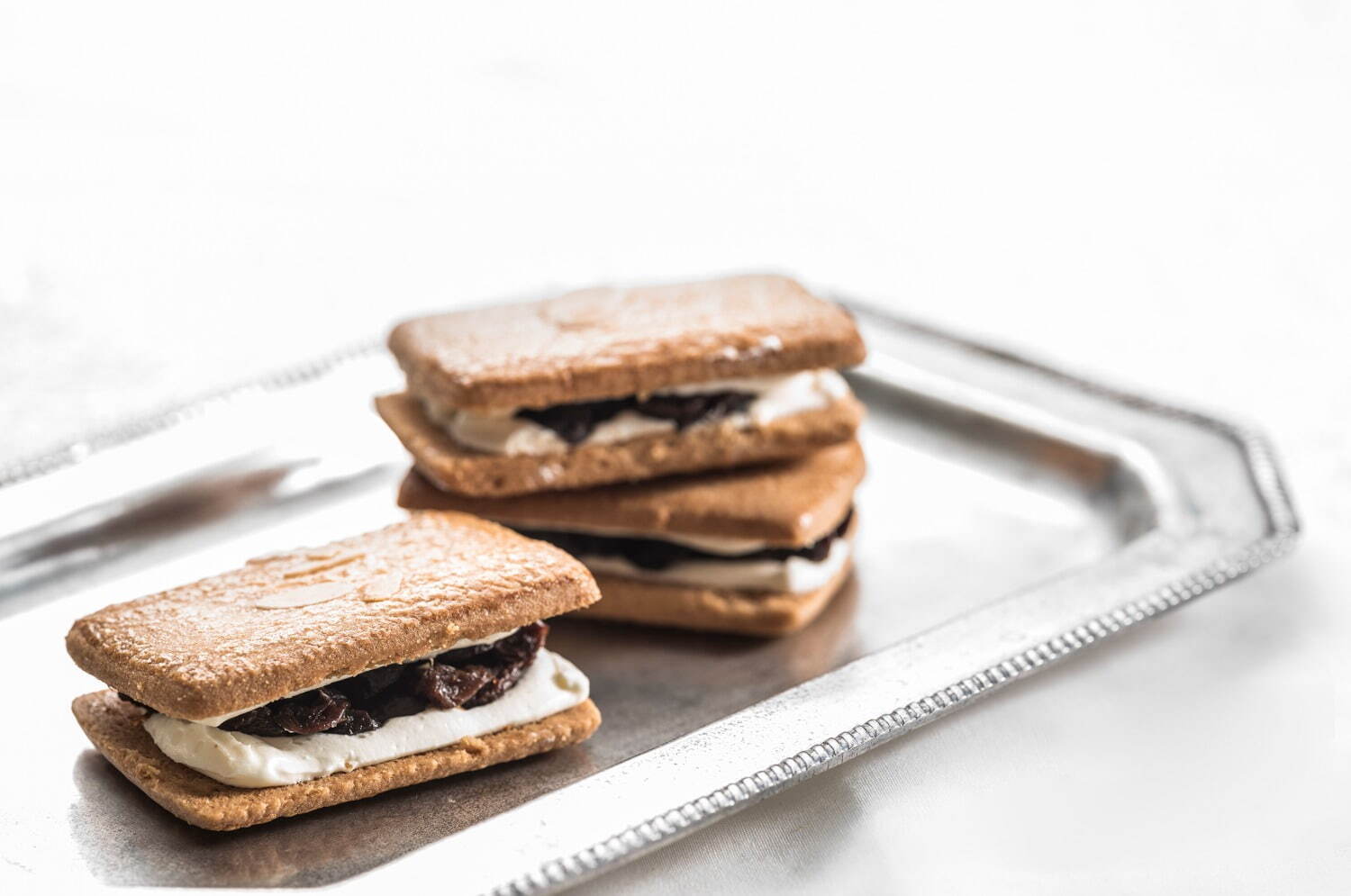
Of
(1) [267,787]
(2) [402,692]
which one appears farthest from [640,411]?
(1) [267,787]

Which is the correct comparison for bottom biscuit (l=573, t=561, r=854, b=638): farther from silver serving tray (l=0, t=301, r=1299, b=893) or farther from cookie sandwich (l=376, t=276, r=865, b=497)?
cookie sandwich (l=376, t=276, r=865, b=497)

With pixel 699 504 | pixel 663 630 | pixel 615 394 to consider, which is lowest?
pixel 663 630

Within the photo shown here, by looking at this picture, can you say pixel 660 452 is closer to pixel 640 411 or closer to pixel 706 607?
pixel 640 411

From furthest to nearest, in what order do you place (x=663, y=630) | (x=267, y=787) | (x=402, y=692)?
(x=663, y=630) → (x=402, y=692) → (x=267, y=787)

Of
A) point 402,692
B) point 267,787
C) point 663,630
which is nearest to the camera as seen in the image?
point 267,787

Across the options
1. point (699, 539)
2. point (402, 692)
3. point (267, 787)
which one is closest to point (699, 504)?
point (699, 539)

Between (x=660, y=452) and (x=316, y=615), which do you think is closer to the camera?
(x=316, y=615)

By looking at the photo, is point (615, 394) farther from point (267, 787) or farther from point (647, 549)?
point (267, 787)

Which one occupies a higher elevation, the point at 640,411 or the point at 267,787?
the point at 640,411
